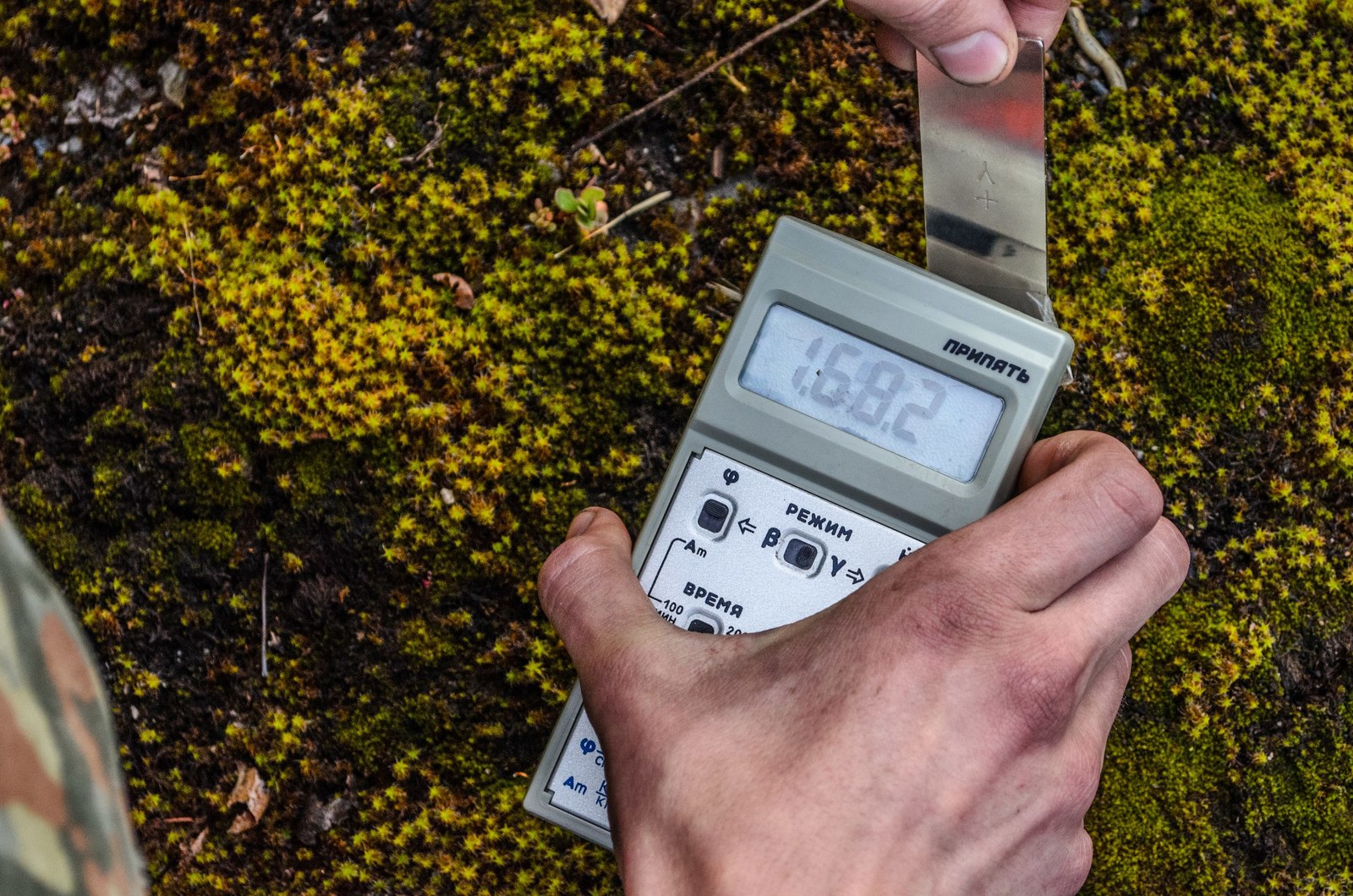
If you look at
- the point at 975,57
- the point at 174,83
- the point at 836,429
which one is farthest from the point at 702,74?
the point at 174,83

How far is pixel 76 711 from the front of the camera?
949 mm

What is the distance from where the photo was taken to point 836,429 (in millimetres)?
1921

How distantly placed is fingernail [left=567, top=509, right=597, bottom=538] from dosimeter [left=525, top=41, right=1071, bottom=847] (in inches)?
4.9

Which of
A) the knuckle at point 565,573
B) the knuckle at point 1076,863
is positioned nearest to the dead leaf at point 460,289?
the knuckle at point 565,573

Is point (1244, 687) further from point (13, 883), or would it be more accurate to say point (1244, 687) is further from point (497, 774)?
point (13, 883)

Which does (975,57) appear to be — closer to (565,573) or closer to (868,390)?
(868,390)

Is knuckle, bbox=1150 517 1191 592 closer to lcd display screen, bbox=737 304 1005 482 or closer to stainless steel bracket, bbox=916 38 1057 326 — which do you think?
lcd display screen, bbox=737 304 1005 482

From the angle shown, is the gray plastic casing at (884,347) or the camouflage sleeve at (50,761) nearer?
the camouflage sleeve at (50,761)

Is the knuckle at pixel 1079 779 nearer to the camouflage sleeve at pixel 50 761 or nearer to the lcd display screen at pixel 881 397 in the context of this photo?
the lcd display screen at pixel 881 397

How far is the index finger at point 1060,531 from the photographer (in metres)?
1.49

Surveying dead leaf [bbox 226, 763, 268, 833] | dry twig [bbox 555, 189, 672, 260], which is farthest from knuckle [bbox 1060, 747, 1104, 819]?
dead leaf [bbox 226, 763, 268, 833]

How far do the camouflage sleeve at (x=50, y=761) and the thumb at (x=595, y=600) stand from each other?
2.52ft

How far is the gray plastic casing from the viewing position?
188 cm

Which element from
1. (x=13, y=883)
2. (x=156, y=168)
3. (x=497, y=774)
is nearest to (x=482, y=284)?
(x=156, y=168)
